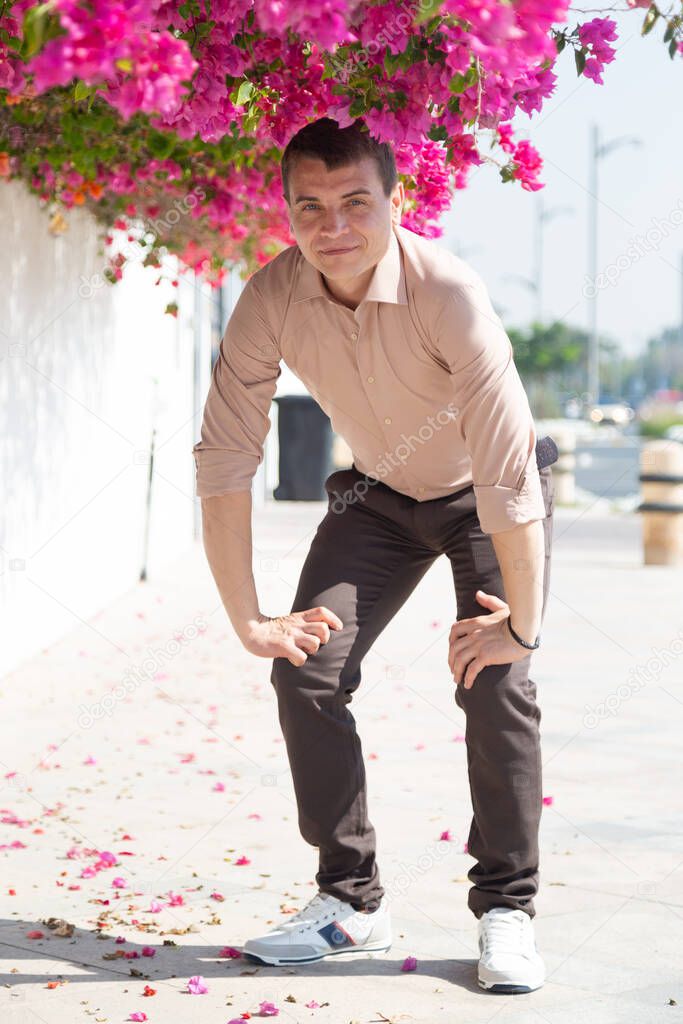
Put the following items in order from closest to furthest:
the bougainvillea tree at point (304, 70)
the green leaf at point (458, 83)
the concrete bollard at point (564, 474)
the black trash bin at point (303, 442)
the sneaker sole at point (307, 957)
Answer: the bougainvillea tree at point (304, 70)
the green leaf at point (458, 83)
the sneaker sole at point (307, 957)
the black trash bin at point (303, 442)
the concrete bollard at point (564, 474)

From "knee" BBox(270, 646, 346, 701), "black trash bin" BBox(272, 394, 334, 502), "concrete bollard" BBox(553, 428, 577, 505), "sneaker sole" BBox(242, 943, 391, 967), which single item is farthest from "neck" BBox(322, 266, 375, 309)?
"concrete bollard" BBox(553, 428, 577, 505)

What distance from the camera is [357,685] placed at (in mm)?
3475

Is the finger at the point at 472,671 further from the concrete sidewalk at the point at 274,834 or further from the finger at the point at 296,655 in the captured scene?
the concrete sidewalk at the point at 274,834

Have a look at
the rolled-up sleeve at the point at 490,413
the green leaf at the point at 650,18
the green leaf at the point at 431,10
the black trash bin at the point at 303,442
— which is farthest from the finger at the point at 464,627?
the black trash bin at the point at 303,442

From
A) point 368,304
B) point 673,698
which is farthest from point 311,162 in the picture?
point 673,698

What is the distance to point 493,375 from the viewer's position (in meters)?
3.10

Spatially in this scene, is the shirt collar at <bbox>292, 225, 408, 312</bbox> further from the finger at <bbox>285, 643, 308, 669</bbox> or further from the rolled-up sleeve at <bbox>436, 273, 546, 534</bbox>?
the finger at <bbox>285, 643, 308, 669</bbox>

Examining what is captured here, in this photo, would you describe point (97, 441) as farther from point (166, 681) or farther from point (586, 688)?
point (586, 688)

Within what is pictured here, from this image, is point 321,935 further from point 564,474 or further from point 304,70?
point 564,474

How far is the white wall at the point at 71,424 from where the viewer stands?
7457 mm

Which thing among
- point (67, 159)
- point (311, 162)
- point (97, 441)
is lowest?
point (97, 441)

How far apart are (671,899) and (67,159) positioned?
12.6ft

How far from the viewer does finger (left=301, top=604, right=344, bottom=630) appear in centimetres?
338

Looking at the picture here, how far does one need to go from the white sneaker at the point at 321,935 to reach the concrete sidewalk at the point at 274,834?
0.04 meters
